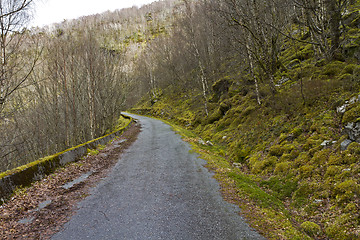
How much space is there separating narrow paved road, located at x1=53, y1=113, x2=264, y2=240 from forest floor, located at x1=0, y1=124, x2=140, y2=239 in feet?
1.20

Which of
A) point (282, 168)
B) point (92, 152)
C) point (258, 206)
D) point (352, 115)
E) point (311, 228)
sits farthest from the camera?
point (92, 152)

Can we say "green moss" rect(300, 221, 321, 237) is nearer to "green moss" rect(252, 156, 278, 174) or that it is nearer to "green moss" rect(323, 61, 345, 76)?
"green moss" rect(252, 156, 278, 174)

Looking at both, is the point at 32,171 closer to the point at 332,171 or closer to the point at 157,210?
the point at 157,210

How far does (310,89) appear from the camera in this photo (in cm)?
941

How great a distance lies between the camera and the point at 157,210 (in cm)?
491

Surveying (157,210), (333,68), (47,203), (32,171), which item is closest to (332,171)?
(157,210)

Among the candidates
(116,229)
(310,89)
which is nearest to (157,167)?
(116,229)

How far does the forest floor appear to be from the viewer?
13.7 ft

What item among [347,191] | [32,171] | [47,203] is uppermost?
[32,171]

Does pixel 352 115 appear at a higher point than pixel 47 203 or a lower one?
higher

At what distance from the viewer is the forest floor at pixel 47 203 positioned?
4172 millimetres

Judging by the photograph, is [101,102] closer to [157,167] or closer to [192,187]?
[157,167]

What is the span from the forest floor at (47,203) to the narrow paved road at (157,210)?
1.20 ft

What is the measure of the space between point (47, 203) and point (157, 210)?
335cm
